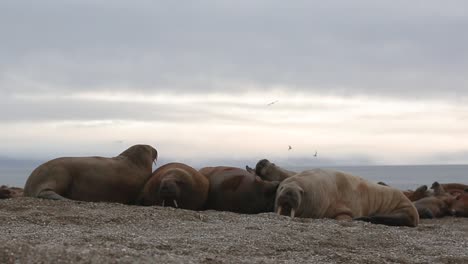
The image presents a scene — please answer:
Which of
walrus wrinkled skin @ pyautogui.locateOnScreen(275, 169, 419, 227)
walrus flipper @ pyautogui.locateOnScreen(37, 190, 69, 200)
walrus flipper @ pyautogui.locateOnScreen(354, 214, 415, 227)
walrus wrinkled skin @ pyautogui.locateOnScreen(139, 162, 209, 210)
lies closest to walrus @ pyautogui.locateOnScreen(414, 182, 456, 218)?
walrus wrinkled skin @ pyautogui.locateOnScreen(275, 169, 419, 227)

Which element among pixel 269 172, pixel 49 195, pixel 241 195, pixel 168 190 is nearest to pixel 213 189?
pixel 241 195

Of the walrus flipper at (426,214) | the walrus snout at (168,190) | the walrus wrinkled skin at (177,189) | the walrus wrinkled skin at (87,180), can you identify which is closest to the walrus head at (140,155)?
the walrus wrinkled skin at (87,180)

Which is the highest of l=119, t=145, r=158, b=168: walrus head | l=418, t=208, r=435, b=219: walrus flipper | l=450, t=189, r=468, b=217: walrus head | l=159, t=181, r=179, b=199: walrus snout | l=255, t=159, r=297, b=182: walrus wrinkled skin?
l=119, t=145, r=158, b=168: walrus head

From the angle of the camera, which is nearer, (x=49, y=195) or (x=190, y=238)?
(x=190, y=238)

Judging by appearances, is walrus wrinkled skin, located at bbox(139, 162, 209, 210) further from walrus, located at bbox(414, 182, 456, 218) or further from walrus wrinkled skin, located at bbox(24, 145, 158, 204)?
walrus, located at bbox(414, 182, 456, 218)

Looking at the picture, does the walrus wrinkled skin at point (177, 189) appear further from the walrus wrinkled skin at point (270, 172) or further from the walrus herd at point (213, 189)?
the walrus wrinkled skin at point (270, 172)

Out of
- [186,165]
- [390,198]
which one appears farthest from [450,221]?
[186,165]

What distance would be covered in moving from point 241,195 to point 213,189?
41cm

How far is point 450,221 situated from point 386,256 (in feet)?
19.4

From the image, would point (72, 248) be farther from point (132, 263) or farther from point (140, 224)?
point (140, 224)

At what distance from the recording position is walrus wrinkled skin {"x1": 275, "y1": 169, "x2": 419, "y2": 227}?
10680 mm

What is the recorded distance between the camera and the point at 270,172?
484 inches

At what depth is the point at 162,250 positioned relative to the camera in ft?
20.5

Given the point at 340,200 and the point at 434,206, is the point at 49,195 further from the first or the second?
Result: the point at 434,206
